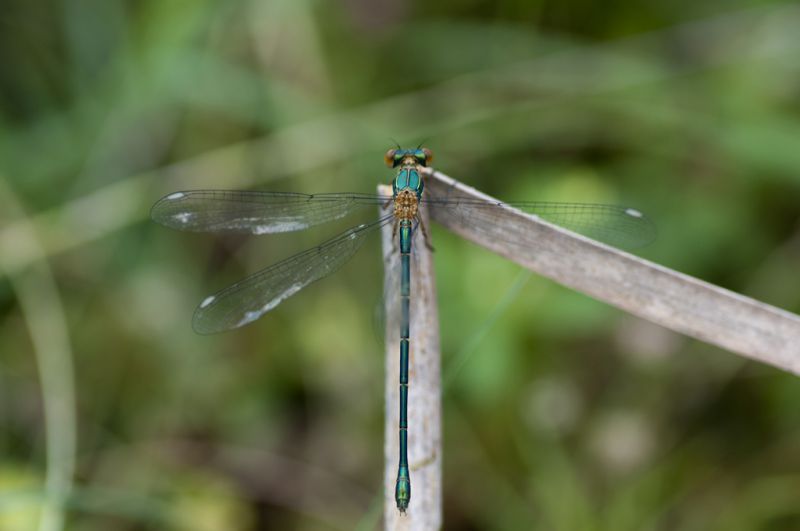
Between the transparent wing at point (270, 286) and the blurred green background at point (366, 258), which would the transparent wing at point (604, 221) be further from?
the blurred green background at point (366, 258)

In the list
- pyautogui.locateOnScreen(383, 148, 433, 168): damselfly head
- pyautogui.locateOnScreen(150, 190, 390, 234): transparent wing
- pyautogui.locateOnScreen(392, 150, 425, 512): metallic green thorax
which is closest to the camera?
pyautogui.locateOnScreen(392, 150, 425, 512): metallic green thorax

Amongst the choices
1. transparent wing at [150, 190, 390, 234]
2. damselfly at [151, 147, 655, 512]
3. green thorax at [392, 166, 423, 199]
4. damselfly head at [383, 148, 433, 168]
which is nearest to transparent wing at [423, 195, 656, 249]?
damselfly at [151, 147, 655, 512]

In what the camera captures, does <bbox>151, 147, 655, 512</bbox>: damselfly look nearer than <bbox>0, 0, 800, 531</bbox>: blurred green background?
Yes

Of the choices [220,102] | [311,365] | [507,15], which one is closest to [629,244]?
[311,365]

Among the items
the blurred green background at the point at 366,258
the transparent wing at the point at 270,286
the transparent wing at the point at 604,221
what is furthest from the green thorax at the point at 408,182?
the blurred green background at the point at 366,258

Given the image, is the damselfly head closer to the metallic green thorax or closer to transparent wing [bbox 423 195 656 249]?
the metallic green thorax

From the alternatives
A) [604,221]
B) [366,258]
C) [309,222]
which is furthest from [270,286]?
[604,221]

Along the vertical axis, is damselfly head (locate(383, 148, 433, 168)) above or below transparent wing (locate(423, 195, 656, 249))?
above

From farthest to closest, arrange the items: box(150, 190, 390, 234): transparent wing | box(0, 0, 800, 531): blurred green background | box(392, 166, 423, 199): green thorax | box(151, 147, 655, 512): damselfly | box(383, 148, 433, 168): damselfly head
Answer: box(0, 0, 800, 531): blurred green background → box(383, 148, 433, 168): damselfly head → box(150, 190, 390, 234): transparent wing → box(392, 166, 423, 199): green thorax → box(151, 147, 655, 512): damselfly
